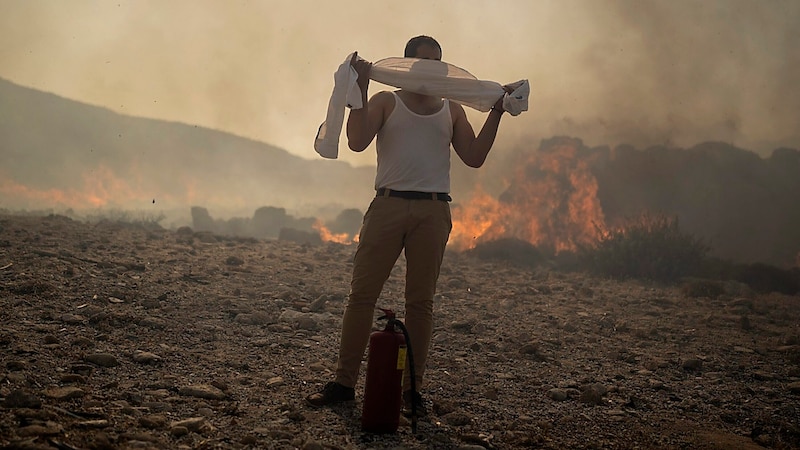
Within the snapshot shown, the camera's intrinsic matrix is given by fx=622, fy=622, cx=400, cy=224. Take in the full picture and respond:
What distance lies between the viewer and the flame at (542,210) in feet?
45.5

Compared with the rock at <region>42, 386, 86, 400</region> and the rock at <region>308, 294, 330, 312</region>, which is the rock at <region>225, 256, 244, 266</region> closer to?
the rock at <region>308, 294, 330, 312</region>

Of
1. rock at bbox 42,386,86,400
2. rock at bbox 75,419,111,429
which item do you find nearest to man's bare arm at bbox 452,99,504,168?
rock at bbox 75,419,111,429

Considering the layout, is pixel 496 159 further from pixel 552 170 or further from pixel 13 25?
pixel 13 25

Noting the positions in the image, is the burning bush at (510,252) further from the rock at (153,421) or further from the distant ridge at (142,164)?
the distant ridge at (142,164)

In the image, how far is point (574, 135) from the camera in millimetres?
18234

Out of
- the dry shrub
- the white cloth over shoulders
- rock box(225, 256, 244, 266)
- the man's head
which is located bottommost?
rock box(225, 256, 244, 266)

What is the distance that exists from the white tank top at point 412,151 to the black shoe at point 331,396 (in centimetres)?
119

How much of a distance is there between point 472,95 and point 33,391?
2.85 metres

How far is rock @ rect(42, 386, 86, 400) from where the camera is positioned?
10.3ft

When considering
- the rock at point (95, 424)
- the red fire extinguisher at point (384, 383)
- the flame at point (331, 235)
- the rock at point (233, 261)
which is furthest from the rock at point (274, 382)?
the flame at point (331, 235)

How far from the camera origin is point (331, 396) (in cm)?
357

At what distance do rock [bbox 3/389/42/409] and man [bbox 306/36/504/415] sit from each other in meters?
1.37

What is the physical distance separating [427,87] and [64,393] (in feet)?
8.32

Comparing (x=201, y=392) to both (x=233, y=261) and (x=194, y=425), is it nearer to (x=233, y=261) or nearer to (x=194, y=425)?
(x=194, y=425)
